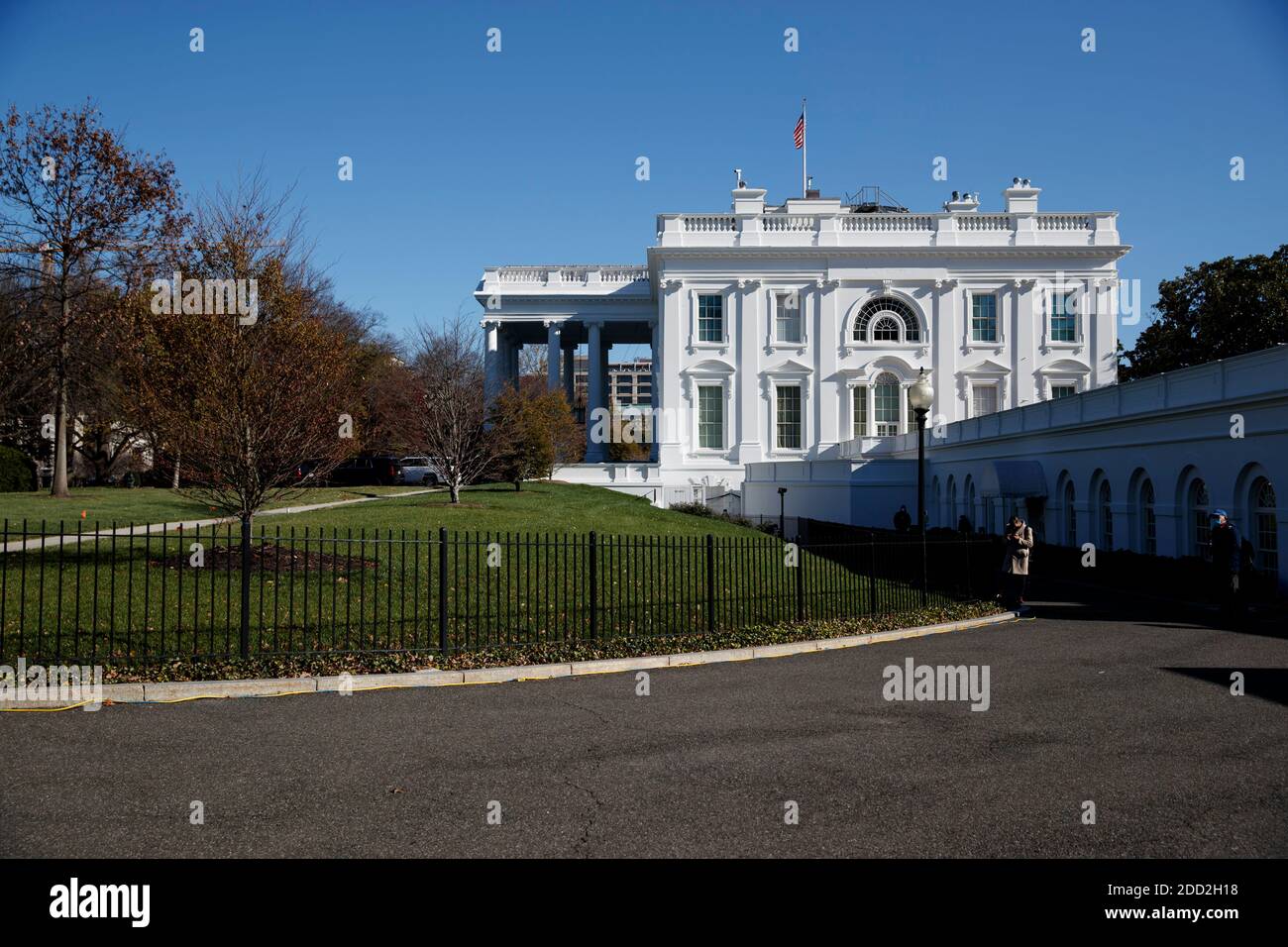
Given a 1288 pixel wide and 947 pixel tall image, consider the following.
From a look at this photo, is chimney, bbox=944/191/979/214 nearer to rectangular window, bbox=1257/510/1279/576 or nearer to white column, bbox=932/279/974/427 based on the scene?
white column, bbox=932/279/974/427

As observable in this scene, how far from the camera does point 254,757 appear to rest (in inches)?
319

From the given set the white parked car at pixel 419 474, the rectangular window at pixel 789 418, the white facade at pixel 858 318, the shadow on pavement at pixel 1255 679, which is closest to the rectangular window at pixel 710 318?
the white facade at pixel 858 318


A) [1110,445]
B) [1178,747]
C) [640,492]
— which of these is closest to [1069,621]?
[1178,747]

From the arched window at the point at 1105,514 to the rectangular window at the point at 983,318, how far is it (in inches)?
927

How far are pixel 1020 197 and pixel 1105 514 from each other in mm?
28093

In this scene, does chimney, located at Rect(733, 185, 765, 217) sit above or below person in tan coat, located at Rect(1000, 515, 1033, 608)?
above

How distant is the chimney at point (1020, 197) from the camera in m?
52.0

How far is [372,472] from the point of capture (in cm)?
5597

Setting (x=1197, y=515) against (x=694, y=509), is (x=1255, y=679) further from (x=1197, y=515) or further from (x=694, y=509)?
(x=694, y=509)

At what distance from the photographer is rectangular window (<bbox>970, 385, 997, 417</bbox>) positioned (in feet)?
169

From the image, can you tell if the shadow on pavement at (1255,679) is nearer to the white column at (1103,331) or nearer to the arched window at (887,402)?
the arched window at (887,402)

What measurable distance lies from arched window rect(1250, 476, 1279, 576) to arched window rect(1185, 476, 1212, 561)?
1.88 meters

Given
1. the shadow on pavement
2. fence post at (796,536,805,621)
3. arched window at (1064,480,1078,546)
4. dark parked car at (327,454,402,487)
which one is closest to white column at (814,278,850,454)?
arched window at (1064,480,1078,546)

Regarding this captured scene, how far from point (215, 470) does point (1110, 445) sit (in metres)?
22.9
